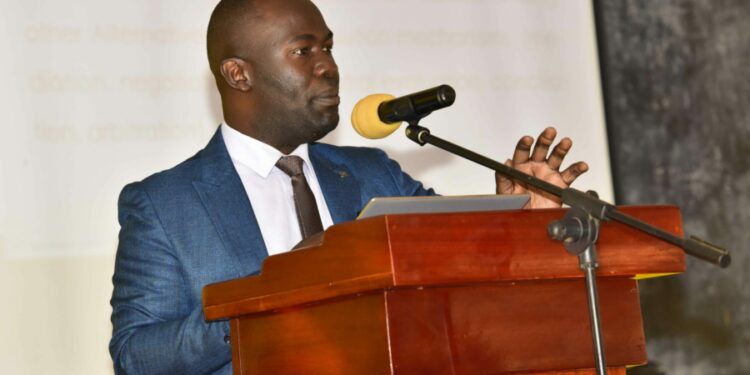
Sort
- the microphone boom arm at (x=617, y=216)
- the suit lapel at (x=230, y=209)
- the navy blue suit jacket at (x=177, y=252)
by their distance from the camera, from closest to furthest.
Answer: the microphone boom arm at (x=617, y=216), the navy blue suit jacket at (x=177, y=252), the suit lapel at (x=230, y=209)

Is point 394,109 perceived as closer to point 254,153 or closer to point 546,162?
point 546,162

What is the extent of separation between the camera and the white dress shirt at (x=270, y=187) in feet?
10.9

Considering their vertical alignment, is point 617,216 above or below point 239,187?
below

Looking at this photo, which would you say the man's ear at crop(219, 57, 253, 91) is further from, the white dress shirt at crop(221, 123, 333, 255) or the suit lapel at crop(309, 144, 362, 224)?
A: the suit lapel at crop(309, 144, 362, 224)

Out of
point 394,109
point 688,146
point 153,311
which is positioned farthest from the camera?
point 688,146

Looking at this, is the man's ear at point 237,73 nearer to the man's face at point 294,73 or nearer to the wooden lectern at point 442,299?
the man's face at point 294,73

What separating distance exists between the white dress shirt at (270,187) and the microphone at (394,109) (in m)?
0.69

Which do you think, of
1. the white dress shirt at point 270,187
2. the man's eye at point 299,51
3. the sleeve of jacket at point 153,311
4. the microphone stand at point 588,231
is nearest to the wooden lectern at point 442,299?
the microphone stand at point 588,231

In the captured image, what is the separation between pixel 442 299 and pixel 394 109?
1.89 feet

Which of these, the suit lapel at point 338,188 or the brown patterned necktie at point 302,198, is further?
the suit lapel at point 338,188

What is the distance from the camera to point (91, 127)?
441 cm

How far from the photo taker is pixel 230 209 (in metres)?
3.25

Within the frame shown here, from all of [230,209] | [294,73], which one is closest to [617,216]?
[230,209]

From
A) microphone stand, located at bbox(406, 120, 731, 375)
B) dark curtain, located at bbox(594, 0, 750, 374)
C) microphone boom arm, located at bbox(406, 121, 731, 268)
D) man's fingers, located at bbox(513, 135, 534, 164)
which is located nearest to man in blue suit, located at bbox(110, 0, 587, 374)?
man's fingers, located at bbox(513, 135, 534, 164)
